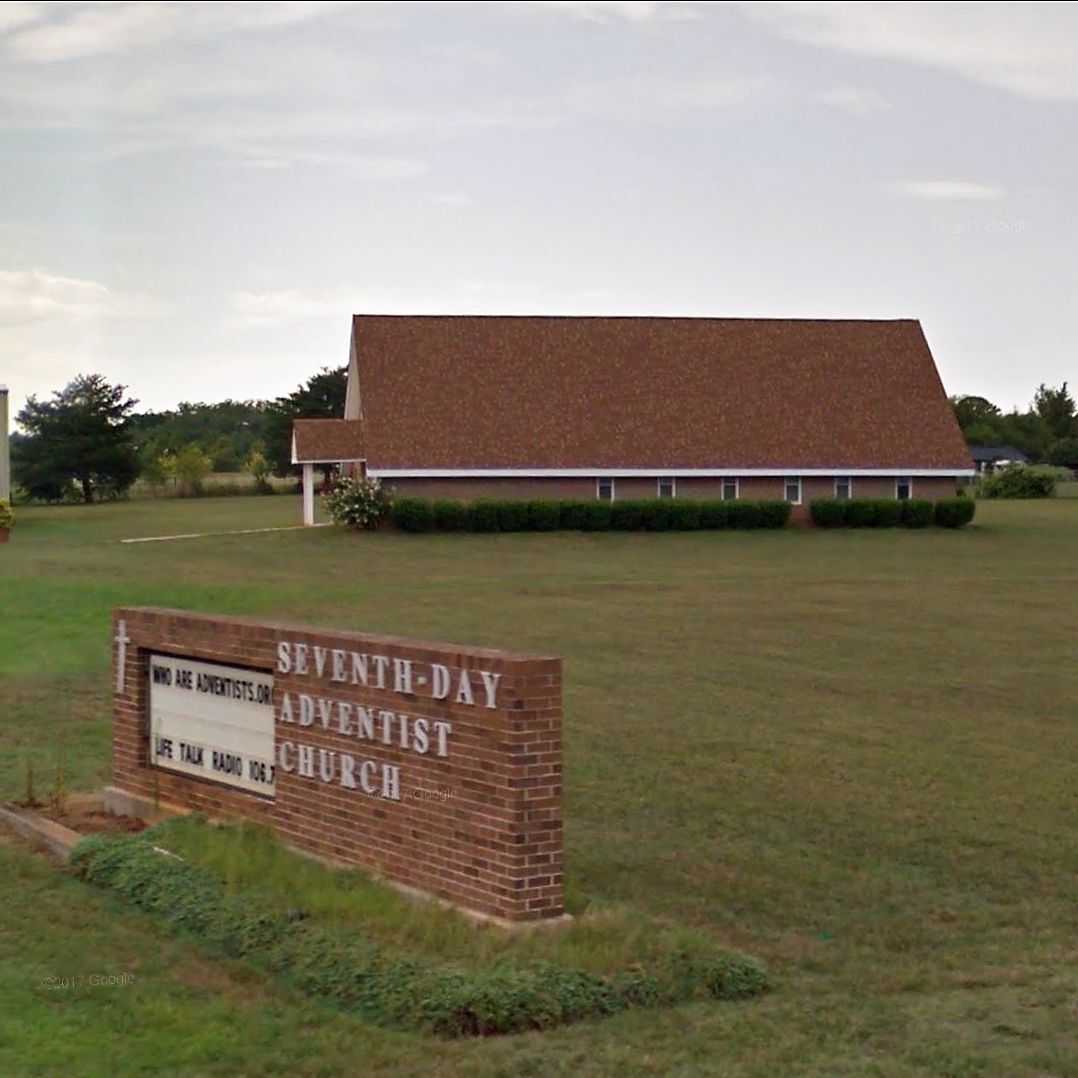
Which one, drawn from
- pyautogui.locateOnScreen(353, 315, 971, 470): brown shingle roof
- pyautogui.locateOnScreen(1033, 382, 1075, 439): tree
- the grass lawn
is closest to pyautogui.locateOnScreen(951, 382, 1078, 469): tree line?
pyautogui.locateOnScreen(1033, 382, 1075, 439): tree

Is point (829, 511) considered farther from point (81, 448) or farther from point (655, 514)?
point (81, 448)

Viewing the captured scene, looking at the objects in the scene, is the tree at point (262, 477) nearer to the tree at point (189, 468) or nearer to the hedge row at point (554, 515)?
the tree at point (189, 468)

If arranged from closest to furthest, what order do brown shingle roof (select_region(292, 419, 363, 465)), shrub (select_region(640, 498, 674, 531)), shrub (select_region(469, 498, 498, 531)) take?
shrub (select_region(469, 498, 498, 531)) < shrub (select_region(640, 498, 674, 531)) < brown shingle roof (select_region(292, 419, 363, 465))

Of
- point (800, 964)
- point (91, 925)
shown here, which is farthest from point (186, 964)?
point (800, 964)

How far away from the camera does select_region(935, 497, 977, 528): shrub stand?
57.3m

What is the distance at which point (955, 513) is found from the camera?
57438 mm

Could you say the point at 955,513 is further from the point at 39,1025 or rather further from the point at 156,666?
the point at 39,1025

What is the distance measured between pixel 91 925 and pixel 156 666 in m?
3.01

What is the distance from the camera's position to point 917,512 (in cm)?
5706

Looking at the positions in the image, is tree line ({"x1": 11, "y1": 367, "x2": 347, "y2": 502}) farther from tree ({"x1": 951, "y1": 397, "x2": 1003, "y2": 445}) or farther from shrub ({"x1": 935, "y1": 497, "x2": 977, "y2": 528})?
tree ({"x1": 951, "y1": 397, "x2": 1003, "y2": 445})

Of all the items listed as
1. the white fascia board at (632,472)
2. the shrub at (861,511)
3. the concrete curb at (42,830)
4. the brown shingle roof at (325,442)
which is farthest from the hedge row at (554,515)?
the concrete curb at (42,830)

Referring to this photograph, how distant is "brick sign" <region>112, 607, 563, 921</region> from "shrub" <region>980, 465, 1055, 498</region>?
77.8m

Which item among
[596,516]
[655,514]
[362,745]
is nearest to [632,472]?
[655,514]

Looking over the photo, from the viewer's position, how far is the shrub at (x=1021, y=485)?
85.6 metres
